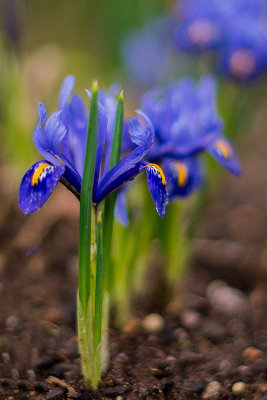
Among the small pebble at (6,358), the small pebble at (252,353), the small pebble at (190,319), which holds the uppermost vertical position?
the small pebble at (6,358)

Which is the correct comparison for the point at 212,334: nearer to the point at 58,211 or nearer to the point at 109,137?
the point at 109,137

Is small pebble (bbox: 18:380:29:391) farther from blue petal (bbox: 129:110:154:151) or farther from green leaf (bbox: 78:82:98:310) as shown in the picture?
blue petal (bbox: 129:110:154:151)

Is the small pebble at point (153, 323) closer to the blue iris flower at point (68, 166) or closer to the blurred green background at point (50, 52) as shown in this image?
the blue iris flower at point (68, 166)

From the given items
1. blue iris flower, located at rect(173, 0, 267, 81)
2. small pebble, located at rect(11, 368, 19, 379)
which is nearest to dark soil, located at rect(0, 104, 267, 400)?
small pebble, located at rect(11, 368, 19, 379)

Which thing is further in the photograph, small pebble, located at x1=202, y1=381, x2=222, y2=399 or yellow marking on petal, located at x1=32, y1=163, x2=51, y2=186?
small pebble, located at x1=202, y1=381, x2=222, y2=399

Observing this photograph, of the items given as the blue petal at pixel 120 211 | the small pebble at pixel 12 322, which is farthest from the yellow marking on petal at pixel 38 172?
the small pebble at pixel 12 322

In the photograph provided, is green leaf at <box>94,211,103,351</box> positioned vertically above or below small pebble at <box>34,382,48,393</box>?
above

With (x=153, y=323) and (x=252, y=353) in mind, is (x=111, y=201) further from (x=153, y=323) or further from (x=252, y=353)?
(x=252, y=353)
